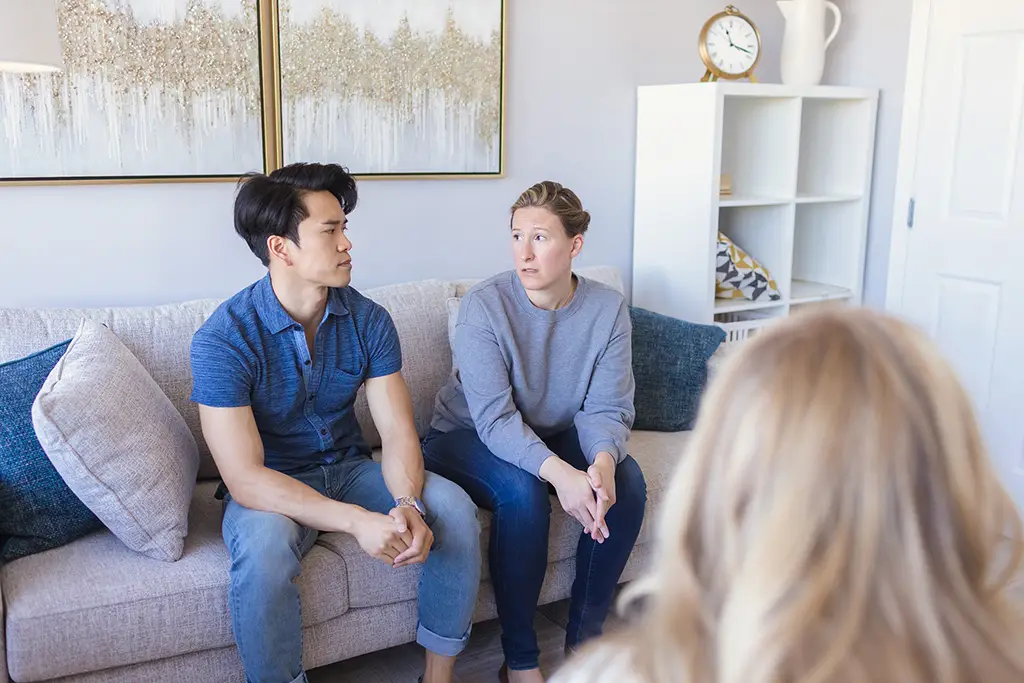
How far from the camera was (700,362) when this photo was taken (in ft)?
9.33

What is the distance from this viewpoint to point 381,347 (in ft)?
7.29

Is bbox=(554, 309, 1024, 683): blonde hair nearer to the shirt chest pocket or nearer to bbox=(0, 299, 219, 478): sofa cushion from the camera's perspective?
the shirt chest pocket

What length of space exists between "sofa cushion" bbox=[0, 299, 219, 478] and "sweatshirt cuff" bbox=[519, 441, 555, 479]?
2.51ft

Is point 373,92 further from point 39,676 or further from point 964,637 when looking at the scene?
point 964,637

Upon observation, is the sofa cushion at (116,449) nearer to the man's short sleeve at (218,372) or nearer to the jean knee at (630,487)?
the man's short sleeve at (218,372)

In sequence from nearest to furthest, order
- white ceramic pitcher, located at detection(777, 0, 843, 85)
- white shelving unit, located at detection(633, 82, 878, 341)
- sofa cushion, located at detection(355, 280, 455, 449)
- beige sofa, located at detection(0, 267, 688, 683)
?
beige sofa, located at detection(0, 267, 688, 683), sofa cushion, located at detection(355, 280, 455, 449), white shelving unit, located at detection(633, 82, 878, 341), white ceramic pitcher, located at detection(777, 0, 843, 85)

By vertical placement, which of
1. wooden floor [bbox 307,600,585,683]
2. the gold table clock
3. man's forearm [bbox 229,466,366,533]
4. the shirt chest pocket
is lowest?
wooden floor [bbox 307,600,585,683]

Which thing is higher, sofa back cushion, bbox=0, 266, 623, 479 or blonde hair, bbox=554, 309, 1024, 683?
blonde hair, bbox=554, 309, 1024, 683

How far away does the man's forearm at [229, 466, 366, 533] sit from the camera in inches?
78.0

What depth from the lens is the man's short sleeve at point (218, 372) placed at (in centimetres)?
197

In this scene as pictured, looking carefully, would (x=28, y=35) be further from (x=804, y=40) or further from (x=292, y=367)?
(x=804, y=40)

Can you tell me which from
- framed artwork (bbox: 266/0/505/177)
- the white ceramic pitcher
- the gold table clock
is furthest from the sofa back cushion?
the white ceramic pitcher

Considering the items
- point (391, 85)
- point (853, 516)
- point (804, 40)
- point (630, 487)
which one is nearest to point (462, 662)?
point (630, 487)

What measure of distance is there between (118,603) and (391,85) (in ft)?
5.32
